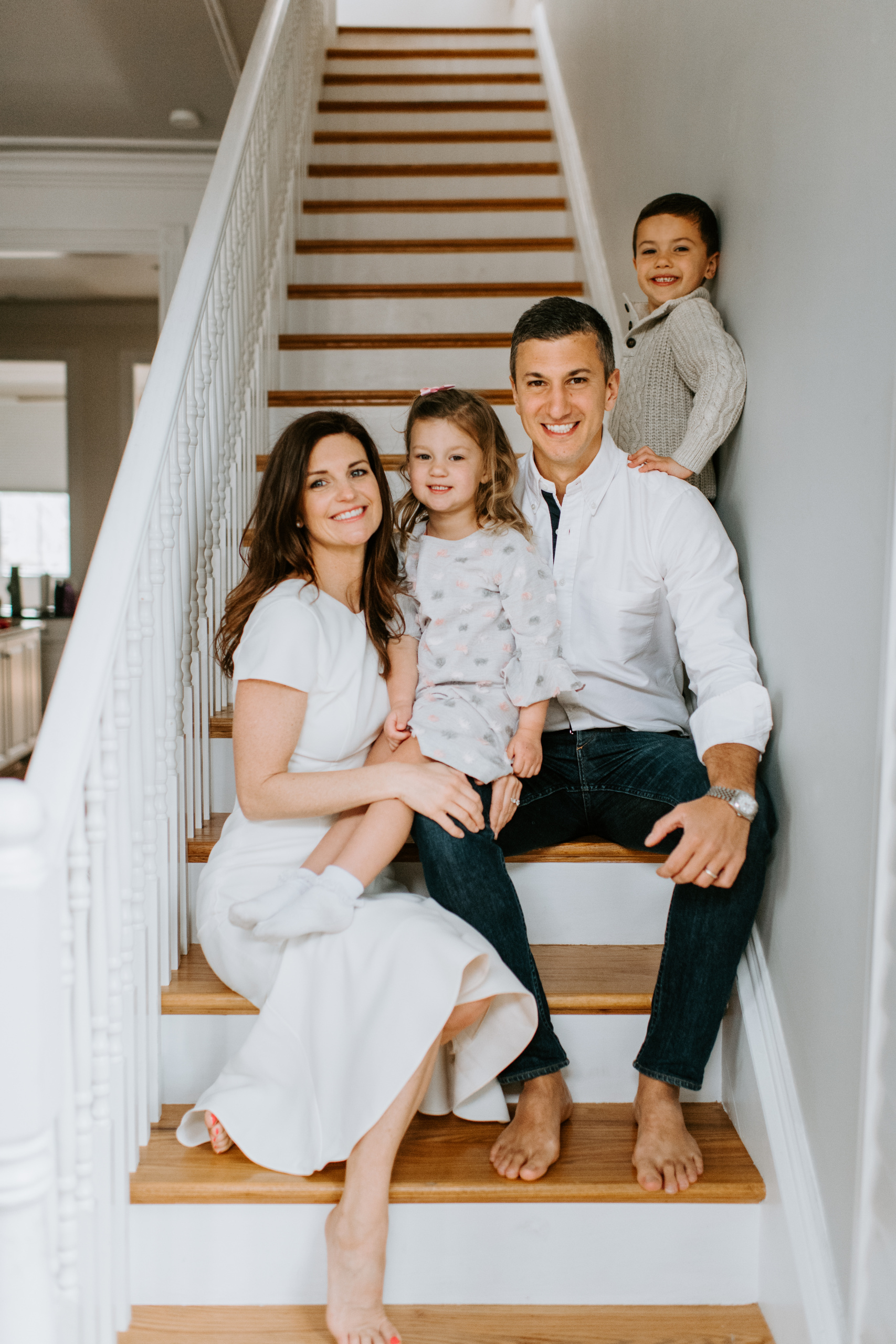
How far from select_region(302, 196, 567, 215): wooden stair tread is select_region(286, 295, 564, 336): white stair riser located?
569 mm

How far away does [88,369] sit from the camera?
6281 millimetres

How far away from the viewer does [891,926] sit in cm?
104

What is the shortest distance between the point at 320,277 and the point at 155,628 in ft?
7.07

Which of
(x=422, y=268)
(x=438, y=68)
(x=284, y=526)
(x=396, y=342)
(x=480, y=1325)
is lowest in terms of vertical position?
(x=480, y=1325)

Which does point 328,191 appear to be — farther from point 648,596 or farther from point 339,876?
point 339,876

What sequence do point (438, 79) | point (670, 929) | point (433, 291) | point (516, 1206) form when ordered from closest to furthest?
1. point (516, 1206)
2. point (670, 929)
3. point (433, 291)
4. point (438, 79)

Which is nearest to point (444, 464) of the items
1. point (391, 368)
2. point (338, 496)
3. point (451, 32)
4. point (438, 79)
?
point (338, 496)

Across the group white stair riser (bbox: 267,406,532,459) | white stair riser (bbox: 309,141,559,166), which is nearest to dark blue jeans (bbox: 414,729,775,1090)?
white stair riser (bbox: 267,406,532,459)

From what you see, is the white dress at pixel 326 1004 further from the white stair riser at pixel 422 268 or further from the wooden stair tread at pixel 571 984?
the white stair riser at pixel 422 268

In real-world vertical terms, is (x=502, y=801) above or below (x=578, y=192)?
below

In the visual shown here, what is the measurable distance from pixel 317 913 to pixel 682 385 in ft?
3.91

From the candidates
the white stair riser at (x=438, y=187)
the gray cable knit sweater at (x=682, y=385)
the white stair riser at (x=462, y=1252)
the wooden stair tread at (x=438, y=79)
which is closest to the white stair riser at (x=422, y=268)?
the white stair riser at (x=438, y=187)

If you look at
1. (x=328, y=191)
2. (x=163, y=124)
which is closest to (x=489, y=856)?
(x=328, y=191)

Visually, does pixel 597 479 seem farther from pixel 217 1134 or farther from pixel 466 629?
pixel 217 1134
